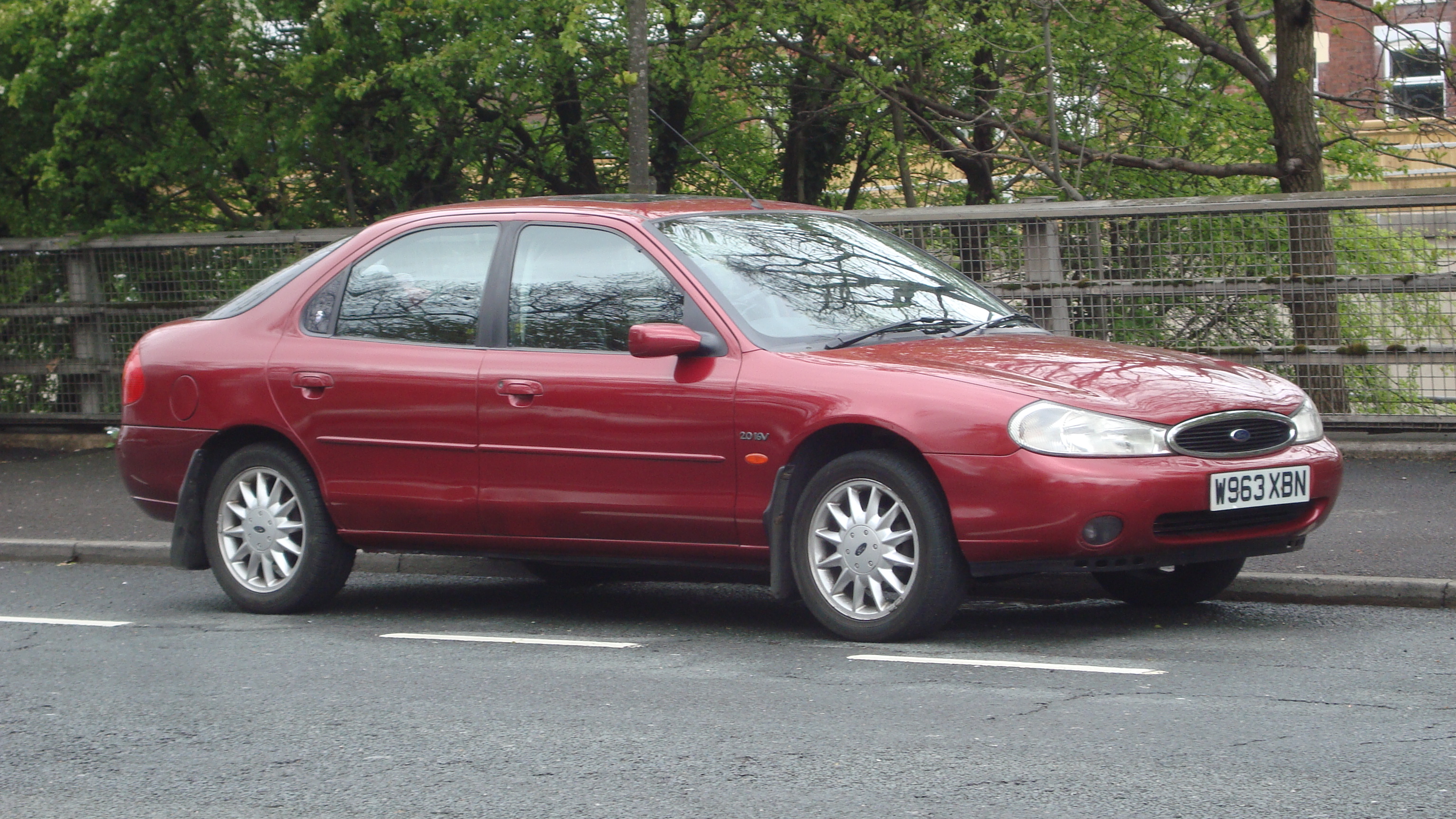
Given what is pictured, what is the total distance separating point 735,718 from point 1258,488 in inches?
83.3

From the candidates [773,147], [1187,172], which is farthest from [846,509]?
[773,147]

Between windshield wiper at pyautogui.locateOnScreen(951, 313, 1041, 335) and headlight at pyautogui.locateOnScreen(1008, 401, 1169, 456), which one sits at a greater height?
windshield wiper at pyautogui.locateOnScreen(951, 313, 1041, 335)

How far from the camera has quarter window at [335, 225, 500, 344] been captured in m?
7.25

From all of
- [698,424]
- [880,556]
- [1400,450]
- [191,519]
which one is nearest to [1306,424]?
[880,556]

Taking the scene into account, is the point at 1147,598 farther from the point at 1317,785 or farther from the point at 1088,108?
the point at 1088,108

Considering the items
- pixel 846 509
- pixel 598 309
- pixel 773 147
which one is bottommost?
pixel 846 509

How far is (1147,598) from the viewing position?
7.19 meters

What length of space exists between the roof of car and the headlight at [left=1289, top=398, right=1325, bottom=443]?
2.31m

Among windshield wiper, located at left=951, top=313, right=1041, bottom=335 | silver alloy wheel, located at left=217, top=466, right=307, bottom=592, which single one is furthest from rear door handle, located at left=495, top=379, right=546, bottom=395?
windshield wiper, located at left=951, top=313, right=1041, bottom=335

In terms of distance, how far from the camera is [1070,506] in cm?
582

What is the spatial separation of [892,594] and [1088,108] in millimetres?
12582

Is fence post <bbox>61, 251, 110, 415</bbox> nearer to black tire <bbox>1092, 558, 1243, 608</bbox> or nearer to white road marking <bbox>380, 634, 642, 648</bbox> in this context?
white road marking <bbox>380, 634, 642, 648</bbox>

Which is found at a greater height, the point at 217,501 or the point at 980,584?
the point at 217,501

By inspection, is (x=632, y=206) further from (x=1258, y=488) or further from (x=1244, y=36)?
(x=1244, y=36)
